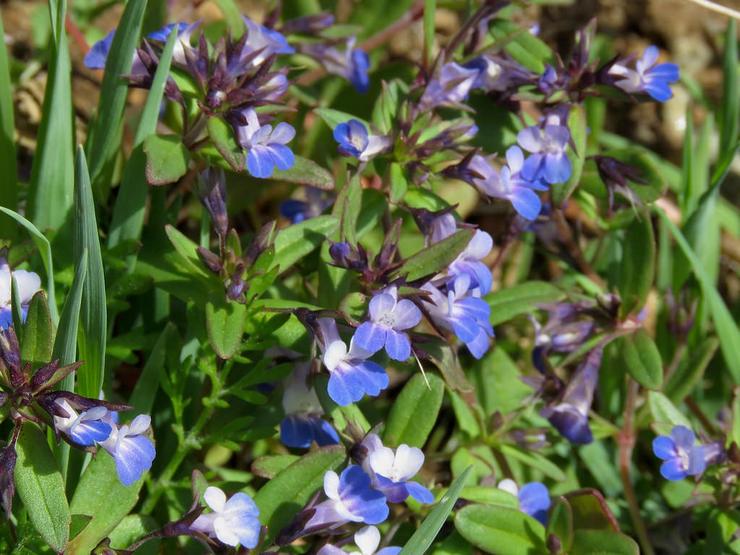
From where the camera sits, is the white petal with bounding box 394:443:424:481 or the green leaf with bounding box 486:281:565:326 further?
the green leaf with bounding box 486:281:565:326

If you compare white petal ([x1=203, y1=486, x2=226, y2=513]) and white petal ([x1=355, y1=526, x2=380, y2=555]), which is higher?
white petal ([x1=203, y1=486, x2=226, y2=513])

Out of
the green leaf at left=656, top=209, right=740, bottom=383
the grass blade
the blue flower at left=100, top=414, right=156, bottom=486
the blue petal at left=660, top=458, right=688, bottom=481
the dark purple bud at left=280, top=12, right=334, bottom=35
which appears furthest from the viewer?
the dark purple bud at left=280, top=12, right=334, bottom=35

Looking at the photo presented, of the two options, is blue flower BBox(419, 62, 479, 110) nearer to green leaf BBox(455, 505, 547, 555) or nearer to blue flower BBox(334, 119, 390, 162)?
blue flower BBox(334, 119, 390, 162)

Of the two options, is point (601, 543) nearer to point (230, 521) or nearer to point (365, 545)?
point (365, 545)

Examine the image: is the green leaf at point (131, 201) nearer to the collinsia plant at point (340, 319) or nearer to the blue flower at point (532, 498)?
the collinsia plant at point (340, 319)

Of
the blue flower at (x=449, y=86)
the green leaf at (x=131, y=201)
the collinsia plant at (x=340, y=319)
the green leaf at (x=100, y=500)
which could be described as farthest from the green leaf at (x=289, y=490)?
the blue flower at (x=449, y=86)

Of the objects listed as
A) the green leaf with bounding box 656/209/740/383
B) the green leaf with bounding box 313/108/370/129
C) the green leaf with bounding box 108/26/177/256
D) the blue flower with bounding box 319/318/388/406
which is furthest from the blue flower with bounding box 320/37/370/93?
the blue flower with bounding box 319/318/388/406

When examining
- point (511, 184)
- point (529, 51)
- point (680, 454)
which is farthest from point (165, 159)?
point (680, 454)
